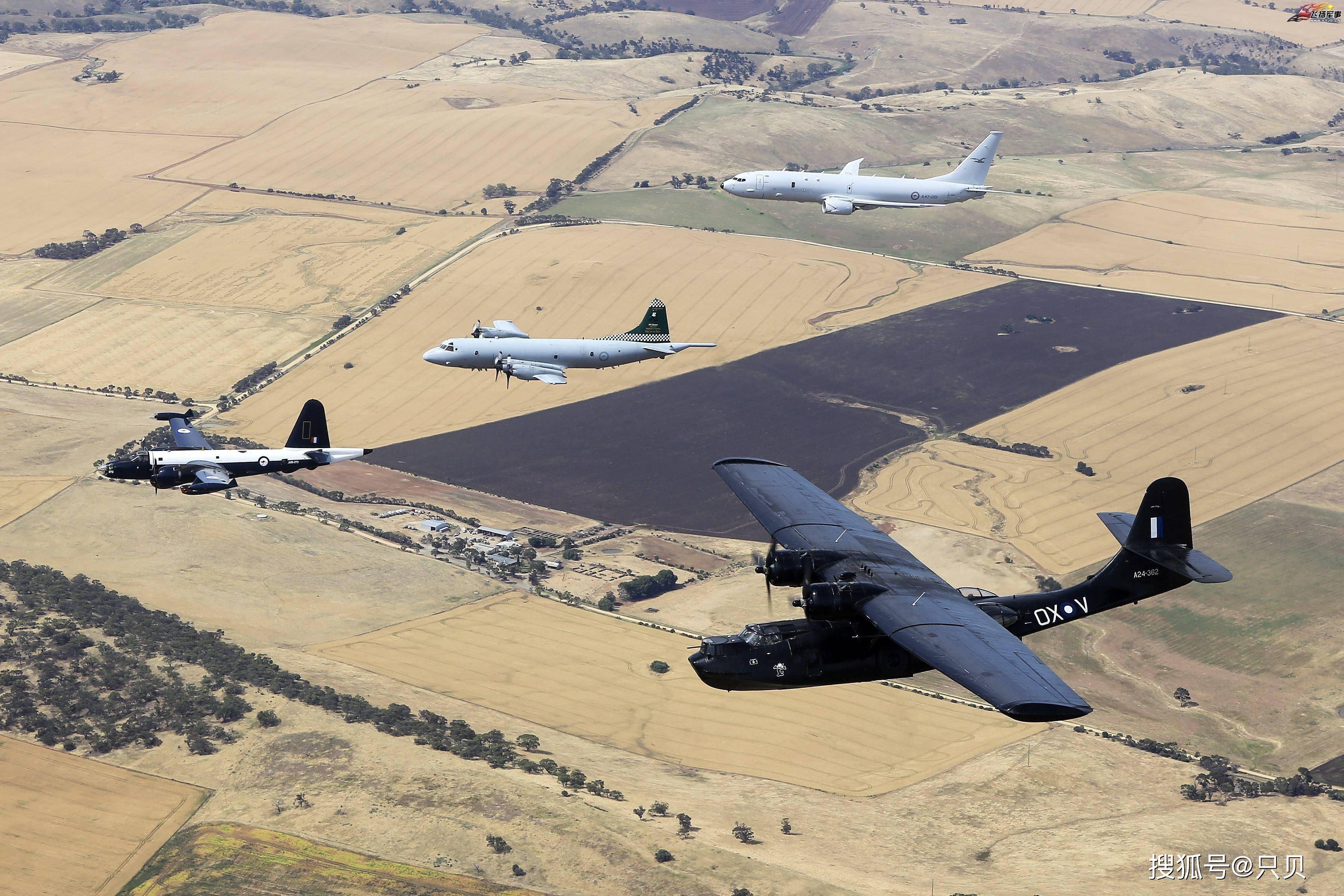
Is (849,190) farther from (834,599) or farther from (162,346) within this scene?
(162,346)

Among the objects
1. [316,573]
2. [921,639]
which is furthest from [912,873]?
[316,573]

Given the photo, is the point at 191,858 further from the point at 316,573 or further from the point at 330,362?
the point at 330,362

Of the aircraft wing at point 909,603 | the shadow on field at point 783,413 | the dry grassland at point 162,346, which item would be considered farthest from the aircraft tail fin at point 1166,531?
the dry grassland at point 162,346

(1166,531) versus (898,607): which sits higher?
(898,607)

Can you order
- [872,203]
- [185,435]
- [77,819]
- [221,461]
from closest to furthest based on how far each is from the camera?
[77,819] → [221,461] → [185,435] → [872,203]

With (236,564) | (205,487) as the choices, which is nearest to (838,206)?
(205,487)

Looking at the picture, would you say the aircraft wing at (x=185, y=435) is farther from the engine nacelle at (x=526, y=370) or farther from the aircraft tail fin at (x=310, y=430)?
the engine nacelle at (x=526, y=370)
